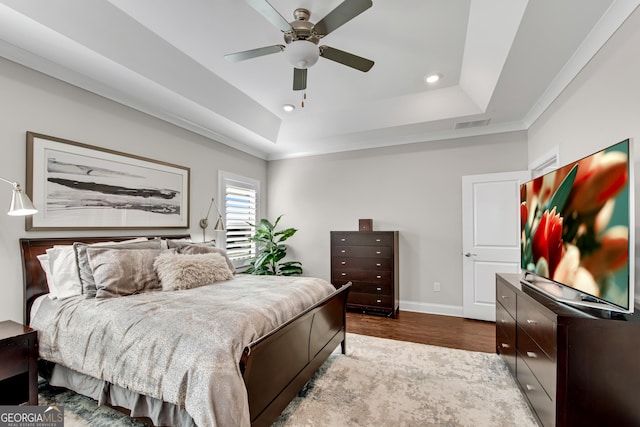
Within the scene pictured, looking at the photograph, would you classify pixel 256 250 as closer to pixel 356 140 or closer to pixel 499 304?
pixel 356 140

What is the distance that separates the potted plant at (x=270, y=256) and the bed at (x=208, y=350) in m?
1.86

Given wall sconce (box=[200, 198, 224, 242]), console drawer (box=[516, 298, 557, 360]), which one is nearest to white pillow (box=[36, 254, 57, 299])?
wall sconce (box=[200, 198, 224, 242])

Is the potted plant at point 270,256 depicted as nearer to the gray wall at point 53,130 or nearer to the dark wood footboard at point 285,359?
the gray wall at point 53,130

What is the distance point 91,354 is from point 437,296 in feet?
13.4

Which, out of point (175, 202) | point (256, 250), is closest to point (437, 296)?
point (256, 250)

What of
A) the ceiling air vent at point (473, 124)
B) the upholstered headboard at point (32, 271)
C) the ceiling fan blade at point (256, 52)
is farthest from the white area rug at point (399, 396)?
the ceiling air vent at point (473, 124)

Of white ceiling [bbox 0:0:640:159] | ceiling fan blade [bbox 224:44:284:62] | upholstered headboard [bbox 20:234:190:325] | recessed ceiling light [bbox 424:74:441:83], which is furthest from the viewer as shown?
recessed ceiling light [bbox 424:74:441:83]

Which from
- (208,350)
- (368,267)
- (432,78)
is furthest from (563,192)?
(368,267)

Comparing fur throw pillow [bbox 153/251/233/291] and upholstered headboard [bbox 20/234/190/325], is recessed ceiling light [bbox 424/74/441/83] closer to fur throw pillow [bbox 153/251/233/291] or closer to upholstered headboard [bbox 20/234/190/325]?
fur throw pillow [bbox 153/251/233/291]

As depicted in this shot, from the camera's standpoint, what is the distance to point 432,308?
4.27m

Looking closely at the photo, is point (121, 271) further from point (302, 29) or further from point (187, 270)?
point (302, 29)

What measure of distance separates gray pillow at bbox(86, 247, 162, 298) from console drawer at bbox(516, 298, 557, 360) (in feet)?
9.39

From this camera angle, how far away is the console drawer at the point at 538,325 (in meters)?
1.54

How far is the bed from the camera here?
4.68ft
